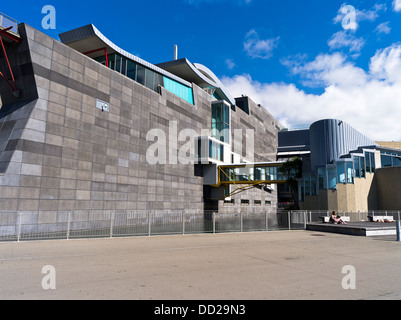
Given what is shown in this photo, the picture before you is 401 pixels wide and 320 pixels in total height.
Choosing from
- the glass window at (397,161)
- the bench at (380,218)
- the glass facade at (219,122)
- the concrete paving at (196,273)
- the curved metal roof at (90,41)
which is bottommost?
the concrete paving at (196,273)

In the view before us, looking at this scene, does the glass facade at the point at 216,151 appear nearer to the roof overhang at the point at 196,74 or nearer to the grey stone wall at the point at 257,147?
the grey stone wall at the point at 257,147

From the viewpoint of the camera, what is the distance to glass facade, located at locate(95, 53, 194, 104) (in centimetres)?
3070

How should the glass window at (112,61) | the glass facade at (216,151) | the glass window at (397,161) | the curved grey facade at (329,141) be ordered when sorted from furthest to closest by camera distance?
1. the glass facade at (216,151)
2. the glass window at (397,161)
3. the curved grey facade at (329,141)
4. the glass window at (112,61)

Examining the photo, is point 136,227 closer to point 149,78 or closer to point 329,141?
point 149,78

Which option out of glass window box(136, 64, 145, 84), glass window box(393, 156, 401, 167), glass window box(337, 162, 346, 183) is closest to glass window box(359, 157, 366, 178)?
glass window box(337, 162, 346, 183)

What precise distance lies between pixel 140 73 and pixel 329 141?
23422 mm

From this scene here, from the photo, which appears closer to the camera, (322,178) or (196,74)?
(322,178)

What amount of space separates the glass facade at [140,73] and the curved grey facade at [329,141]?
61.1ft

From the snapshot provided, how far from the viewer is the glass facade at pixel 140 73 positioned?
30.7 m

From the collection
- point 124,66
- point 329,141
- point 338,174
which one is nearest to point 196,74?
point 124,66

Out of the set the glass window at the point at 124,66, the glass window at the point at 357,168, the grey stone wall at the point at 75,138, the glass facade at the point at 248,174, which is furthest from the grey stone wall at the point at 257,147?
the glass window at the point at 124,66

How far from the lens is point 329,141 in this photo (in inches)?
1313

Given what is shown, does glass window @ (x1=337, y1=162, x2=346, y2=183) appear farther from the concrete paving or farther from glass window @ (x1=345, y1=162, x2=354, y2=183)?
the concrete paving

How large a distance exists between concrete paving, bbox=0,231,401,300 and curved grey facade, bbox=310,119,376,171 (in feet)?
73.5
